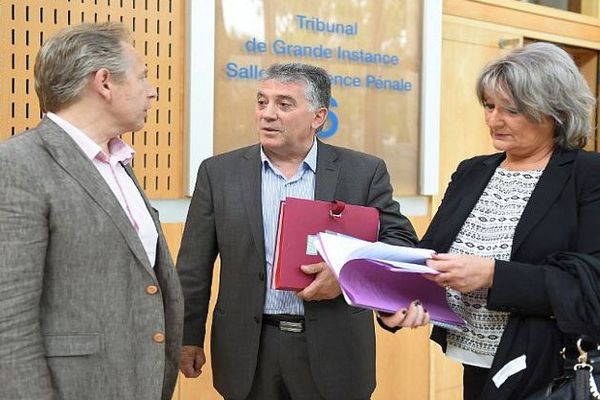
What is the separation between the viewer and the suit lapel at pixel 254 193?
2.74m

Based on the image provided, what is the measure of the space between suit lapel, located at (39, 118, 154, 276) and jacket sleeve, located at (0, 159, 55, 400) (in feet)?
0.40

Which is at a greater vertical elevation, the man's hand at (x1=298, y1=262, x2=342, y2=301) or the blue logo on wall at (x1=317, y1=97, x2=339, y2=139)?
the blue logo on wall at (x1=317, y1=97, x2=339, y2=139)

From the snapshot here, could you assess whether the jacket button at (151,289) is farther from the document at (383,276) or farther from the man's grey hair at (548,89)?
the man's grey hair at (548,89)

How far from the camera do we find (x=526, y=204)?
7.18 ft

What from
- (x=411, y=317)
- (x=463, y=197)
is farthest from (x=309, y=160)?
(x=411, y=317)

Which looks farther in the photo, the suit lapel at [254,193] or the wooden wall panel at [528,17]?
the wooden wall panel at [528,17]

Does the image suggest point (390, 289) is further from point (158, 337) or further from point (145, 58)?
point (145, 58)

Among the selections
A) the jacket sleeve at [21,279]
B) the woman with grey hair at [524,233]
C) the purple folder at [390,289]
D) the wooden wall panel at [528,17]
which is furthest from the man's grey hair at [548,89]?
the wooden wall panel at [528,17]

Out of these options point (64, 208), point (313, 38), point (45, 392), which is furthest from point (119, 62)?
point (313, 38)

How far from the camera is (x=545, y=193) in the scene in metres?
2.15

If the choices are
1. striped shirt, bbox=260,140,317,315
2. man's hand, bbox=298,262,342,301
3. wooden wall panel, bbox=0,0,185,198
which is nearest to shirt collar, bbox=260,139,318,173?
striped shirt, bbox=260,140,317,315

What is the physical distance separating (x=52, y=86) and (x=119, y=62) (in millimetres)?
199

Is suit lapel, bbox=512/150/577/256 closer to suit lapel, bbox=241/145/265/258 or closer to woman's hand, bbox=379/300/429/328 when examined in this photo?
woman's hand, bbox=379/300/429/328

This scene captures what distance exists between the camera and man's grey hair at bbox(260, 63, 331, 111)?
2838 millimetres
